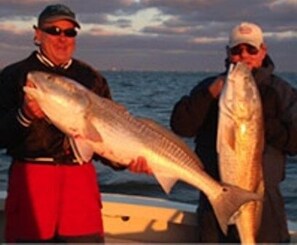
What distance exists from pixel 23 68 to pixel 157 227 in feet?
7.41

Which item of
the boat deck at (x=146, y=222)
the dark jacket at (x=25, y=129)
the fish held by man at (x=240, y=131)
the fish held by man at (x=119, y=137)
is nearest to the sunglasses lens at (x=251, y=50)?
the fish held by man at (x=240, y=131)

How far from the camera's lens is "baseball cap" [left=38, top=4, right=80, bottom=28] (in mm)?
4945

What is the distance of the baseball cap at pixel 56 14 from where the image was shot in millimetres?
4945

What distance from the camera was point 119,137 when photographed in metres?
4.58

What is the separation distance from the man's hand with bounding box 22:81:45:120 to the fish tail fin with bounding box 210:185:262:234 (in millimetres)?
1259

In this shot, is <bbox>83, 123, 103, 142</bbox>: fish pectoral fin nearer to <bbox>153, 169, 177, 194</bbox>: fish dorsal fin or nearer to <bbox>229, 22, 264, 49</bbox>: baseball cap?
<bbox>153, 169, 177, 194</bbox>: fish dorsal fin

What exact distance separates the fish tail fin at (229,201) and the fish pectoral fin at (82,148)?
86cm

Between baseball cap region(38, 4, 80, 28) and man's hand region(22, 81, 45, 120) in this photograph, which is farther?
baseball cap region(38, 4, 80, 28)

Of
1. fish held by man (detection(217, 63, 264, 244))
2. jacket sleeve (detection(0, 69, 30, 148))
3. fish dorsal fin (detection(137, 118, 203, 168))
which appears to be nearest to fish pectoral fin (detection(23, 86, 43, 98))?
jacket sleeve (detection(0, 69, 30, 148))

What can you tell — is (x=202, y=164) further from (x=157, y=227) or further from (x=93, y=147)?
(x=157, y=227)

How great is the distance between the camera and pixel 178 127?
16.5 feet

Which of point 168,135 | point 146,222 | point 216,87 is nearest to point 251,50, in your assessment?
point 216,87

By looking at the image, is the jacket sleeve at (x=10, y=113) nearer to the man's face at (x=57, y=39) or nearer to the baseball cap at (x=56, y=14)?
the man's face at (x=57, y=39)

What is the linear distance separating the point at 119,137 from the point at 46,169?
2.17 ft
